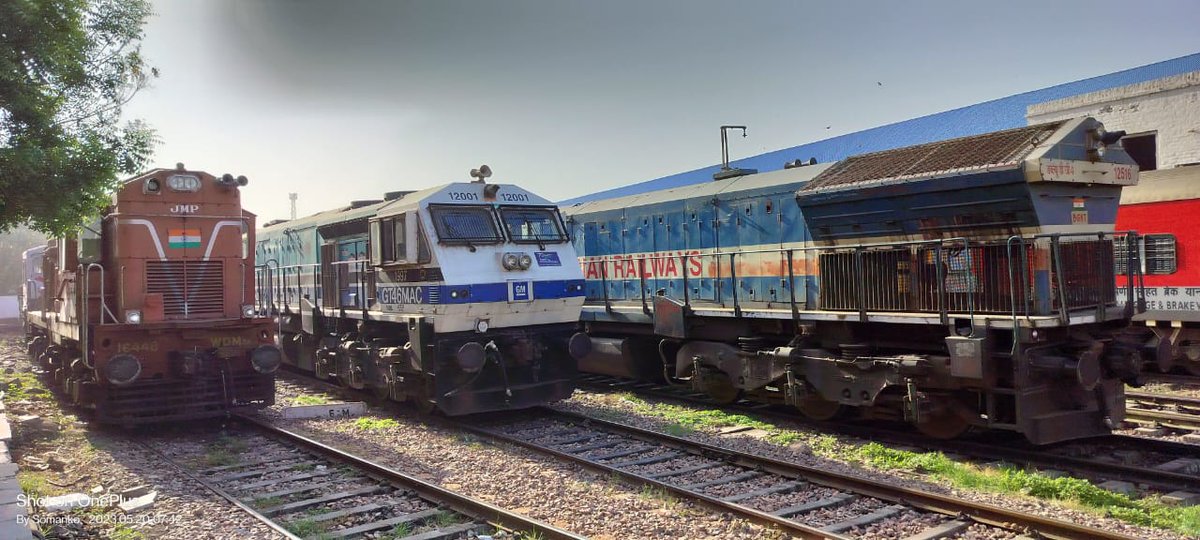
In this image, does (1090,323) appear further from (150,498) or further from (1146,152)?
(1146,152)

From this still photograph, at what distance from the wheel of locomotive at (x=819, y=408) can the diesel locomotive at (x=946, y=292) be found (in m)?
0.02

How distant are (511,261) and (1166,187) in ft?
32.1

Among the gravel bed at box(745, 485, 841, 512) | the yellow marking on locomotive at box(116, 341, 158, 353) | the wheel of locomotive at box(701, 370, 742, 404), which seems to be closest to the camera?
the gravel bed at box(745, 485, 841, 512)

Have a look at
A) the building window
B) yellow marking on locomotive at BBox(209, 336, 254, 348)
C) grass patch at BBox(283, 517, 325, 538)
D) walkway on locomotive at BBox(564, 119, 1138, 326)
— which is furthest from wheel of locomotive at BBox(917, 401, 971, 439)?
the building window

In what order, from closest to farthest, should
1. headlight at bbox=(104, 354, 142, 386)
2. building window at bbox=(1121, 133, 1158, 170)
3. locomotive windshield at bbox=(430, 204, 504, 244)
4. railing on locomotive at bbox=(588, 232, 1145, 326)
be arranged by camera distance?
railing on locomotive at bbox=(588, 232, 1145, 326) → headlight at bbox=(104, 354, 142, 386) → locomotive windshield at bbox=(430, 204, 504, 244) → building window at bbox=(1121, 133, 1158, 170)

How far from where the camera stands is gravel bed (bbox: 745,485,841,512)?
6.38m

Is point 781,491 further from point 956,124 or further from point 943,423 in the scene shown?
point 956,124

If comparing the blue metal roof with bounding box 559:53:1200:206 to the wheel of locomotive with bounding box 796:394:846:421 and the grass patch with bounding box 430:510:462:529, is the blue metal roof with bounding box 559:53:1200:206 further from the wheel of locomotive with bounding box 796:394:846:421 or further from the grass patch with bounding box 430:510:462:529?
the grass patch with bounding box 430:510:462:529

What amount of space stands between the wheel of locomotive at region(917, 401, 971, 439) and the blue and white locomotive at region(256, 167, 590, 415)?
13.7 ft

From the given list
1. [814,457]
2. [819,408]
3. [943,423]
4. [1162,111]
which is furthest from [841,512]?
[1162,111]

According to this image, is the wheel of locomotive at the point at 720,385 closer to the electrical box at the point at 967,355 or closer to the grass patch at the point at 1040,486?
the grass patch at the point at 1040,486

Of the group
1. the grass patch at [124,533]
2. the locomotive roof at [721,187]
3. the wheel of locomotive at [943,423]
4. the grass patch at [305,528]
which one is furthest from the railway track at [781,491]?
the locomotive roof at [721,187]

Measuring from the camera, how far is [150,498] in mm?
6750

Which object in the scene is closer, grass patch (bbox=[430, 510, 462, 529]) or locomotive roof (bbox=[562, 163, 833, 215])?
grass patch (bbox=[430, 510, 462, 529])
